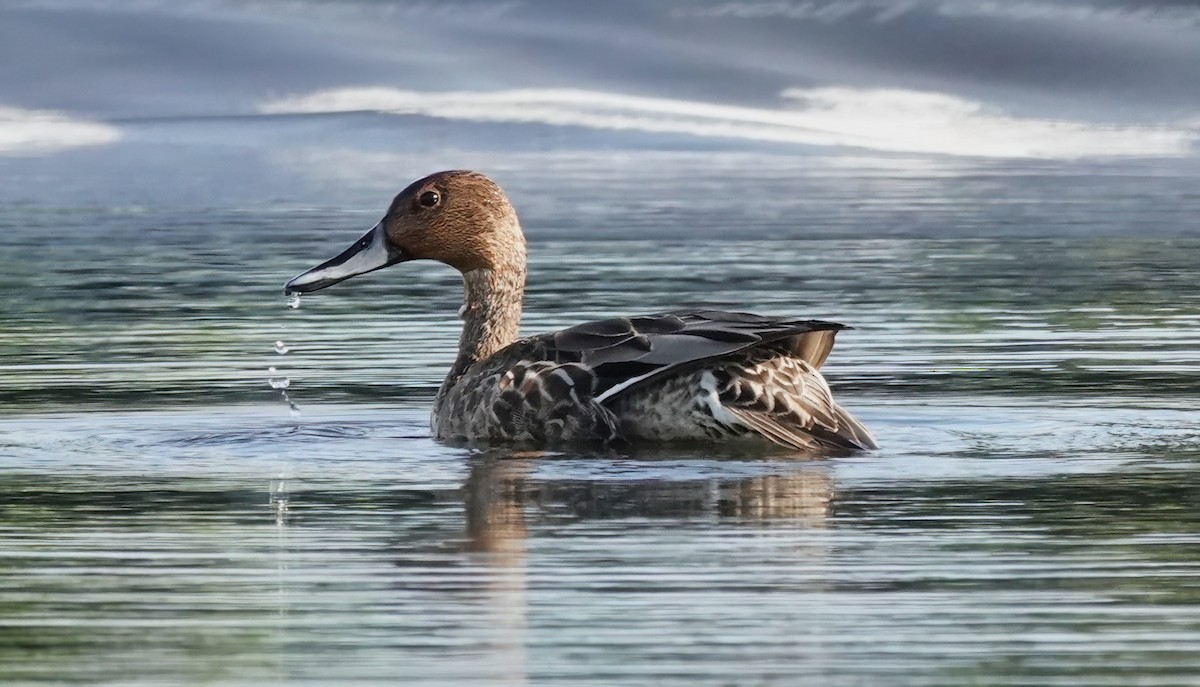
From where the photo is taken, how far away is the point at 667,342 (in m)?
9.47

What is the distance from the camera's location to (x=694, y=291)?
1753cm

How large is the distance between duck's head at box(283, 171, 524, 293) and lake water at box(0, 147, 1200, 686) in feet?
2.15

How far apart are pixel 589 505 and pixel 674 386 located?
148cm

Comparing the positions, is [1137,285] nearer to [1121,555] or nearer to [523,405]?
[523,405]

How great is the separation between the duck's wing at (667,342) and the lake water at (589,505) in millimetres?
350

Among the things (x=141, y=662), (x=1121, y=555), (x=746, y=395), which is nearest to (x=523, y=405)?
(x=746, y=395)

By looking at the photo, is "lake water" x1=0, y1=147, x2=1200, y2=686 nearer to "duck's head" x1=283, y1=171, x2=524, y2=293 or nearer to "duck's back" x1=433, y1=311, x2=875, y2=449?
"duck's back" x1=433, y1=311, x2=875, y2=449

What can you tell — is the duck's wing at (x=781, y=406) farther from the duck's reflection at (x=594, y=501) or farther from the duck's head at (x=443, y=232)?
the duck's head at (x=443, y=232)

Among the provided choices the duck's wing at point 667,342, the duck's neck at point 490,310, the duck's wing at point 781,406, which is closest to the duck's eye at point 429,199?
the duck's neck at point 490,310

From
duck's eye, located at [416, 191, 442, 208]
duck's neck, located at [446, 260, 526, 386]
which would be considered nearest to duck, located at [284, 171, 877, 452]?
duck's neck, located at [446, 260, 526, 386]

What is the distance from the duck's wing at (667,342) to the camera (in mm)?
9328

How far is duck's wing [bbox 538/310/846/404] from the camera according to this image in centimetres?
933

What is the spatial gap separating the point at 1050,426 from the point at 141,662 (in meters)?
5.23

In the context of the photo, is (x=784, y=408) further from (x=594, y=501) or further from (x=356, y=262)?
(x=356, y=262)
